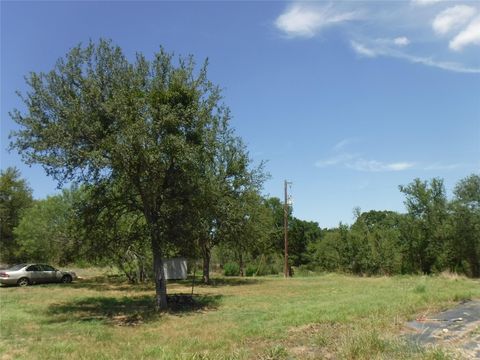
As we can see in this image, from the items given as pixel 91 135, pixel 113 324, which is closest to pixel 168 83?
pixel 91 135

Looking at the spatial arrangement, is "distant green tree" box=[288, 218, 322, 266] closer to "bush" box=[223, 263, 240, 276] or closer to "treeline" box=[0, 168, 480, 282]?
"treeline" box=[0, 168, 480, 282]

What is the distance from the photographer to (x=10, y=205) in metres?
48.8

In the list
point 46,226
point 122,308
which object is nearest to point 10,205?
point 46,226

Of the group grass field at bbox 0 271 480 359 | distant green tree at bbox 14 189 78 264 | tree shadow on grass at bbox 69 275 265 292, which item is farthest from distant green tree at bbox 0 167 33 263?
grass field at bbox 0 271 480 359

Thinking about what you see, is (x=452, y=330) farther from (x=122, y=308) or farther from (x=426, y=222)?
(x=426, y=222)

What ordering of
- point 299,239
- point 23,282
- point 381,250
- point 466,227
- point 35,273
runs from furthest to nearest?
point 299,239, point 381,250, point 466,227, point 35,273, point 23,282

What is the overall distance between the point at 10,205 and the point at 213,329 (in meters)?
42.6

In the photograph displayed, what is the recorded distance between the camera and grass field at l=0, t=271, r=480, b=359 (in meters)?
9.05

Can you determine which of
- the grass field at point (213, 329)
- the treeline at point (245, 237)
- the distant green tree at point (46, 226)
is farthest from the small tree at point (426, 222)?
the distant green tree at point (46, 226)

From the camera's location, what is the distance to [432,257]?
4253cm

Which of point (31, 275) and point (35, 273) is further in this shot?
point (35, 273)

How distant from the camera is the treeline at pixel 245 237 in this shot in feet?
63.2

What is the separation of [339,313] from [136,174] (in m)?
8.25

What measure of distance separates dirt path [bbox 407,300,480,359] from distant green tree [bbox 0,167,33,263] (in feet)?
134
